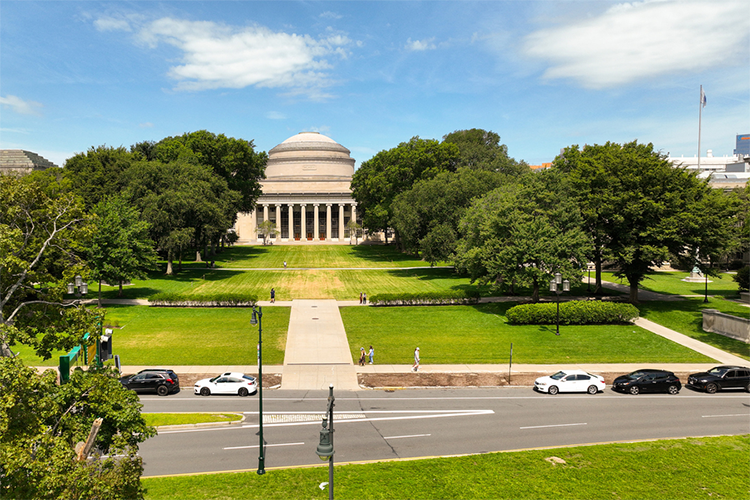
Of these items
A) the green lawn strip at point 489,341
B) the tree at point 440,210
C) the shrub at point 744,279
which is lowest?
the green lawn strip at point 489,341

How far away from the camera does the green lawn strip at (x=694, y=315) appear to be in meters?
36.9

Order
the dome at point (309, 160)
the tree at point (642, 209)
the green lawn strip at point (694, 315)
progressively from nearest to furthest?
the green lawn strip at point (694, 315)
the tree at point (642, 209)
the dome at point (309, 160)

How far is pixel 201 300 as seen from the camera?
4656 cm

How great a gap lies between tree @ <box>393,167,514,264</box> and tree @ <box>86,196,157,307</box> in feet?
102

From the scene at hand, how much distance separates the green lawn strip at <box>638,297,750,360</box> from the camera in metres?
36.9

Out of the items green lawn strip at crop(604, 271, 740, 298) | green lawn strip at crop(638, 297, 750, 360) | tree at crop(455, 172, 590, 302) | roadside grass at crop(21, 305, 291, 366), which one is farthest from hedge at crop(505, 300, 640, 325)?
roadside grass at crop(21, 305, 291, 366)

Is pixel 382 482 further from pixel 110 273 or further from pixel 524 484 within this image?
pixel 110 273

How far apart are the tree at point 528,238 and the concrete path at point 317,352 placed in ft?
49.4

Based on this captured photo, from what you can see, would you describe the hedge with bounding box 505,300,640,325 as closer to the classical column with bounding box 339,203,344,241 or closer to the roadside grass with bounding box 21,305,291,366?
the roadside grass with bounding box 21,305,291,366

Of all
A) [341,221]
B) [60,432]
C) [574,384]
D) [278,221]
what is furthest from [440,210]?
[278,221]

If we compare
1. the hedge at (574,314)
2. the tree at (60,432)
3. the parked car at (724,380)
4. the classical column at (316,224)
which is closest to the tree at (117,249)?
the hedge at (574,314)

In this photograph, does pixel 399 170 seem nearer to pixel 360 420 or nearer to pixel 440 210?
pixel 440 210

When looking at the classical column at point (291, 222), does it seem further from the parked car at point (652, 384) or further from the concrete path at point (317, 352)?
the parked car at point (652, 384)

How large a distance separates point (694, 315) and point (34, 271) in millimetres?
49241
